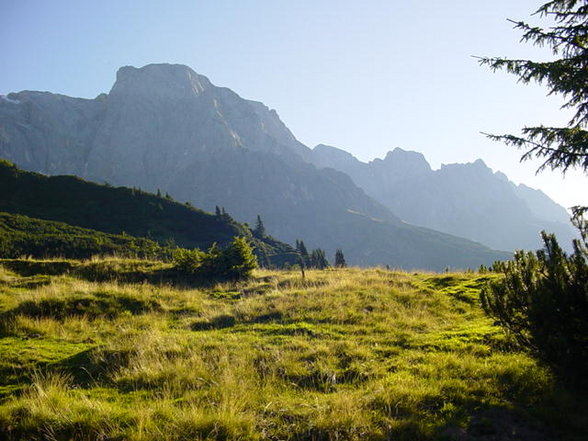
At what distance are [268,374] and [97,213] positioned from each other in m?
89.8

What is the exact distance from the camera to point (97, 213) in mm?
81812

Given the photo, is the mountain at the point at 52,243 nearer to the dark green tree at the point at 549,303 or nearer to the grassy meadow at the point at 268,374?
the grassy meadow at the point at 268,374

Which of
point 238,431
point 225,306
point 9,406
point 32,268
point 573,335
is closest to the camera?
point 238,431

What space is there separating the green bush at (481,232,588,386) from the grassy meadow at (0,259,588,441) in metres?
0.56

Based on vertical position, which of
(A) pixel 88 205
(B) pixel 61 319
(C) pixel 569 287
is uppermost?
(A) pixel 88 205

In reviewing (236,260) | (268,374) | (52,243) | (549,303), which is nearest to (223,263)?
(236,260)

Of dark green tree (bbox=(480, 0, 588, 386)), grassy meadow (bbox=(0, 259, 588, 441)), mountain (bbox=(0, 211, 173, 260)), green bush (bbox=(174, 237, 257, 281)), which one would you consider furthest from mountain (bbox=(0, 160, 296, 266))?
dark green tree (bbox=(480, 0, 588, 386))

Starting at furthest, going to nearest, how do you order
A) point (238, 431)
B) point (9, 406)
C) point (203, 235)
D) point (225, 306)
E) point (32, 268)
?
point (203, 235), point (32, 268), point (225, 306), point (9, 406), point (238, 431)

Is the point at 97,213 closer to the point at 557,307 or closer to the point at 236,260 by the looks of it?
the point at 236,260

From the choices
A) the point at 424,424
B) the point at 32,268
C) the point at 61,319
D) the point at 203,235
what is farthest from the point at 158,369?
the point at 203,235

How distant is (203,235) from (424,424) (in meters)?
94.8

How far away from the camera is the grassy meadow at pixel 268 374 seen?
183 inches

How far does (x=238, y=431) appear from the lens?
4473 millimetres

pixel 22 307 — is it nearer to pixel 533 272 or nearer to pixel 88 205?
pixel 533 272
